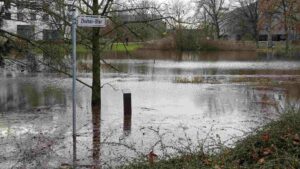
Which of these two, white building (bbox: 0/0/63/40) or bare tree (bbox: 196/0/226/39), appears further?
bare tree (bbox: 196/0/226/39)

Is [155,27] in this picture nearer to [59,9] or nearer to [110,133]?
[59,9]

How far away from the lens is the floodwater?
340 inches

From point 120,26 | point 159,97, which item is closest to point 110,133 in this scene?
point 120,26

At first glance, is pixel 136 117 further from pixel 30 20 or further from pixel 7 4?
pixel 7 4

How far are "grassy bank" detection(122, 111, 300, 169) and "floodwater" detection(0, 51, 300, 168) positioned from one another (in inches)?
14.8

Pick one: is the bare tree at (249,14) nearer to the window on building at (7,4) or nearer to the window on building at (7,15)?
the window on building at (7,15)

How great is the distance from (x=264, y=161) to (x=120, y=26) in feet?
34.2

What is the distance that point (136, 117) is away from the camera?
529 inches

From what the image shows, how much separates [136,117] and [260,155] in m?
7.82

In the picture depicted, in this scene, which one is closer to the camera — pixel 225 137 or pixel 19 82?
pixel 225 137

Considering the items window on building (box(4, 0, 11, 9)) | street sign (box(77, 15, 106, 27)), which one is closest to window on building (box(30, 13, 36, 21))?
window on building (box(4, 0, 11, 9))

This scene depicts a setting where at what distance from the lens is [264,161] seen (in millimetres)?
5449

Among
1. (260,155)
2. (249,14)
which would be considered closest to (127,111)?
(260,155)

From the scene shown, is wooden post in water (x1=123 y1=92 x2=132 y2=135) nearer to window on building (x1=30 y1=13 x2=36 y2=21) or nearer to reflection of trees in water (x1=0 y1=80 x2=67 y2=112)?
window on building (x1=30 y1=13 x2=36 y2=21)
